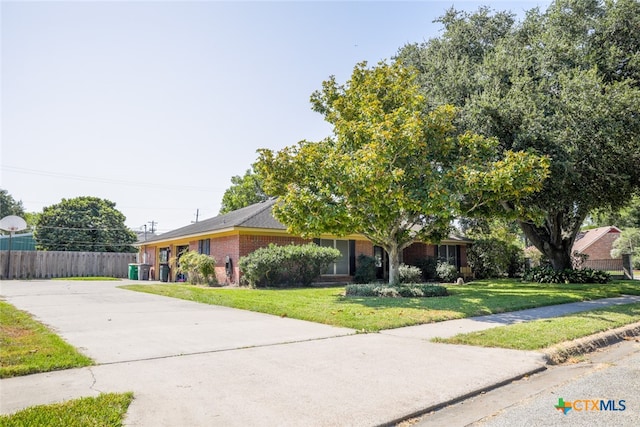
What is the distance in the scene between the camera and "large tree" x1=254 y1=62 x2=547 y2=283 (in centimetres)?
1135

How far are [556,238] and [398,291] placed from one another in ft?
42.3

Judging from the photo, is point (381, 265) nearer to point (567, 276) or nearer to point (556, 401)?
point (567, 276)

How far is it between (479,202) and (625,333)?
583cm

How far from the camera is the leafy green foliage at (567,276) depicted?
19.5 metres

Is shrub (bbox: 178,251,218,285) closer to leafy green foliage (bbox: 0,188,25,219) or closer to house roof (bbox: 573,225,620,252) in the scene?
house roof (bbox: 573,225,620,252)

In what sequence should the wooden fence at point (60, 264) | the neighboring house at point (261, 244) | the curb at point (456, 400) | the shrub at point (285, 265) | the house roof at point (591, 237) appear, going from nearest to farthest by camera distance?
the curb at point (456, 400) < the shrub at point (285, 265) < the neighboring house at point (261, 244) < the wooden fence at point (60, 264) < the house roof at point (591, 237)

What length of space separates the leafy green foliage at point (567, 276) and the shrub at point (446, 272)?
11.7 feet

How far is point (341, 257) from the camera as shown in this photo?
69.2 feet

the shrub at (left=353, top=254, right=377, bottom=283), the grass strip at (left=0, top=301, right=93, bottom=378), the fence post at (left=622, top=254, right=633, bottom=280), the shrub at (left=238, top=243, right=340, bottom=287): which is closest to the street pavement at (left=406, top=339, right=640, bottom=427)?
the grass strip at (left=0, top=301, right=93, bottom=378)

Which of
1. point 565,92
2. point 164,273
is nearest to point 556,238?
point 565,92

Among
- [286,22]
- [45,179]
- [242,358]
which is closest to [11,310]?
[242,358]

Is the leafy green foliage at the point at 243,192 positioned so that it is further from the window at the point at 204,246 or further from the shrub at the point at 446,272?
the shrub at the point at 446,272

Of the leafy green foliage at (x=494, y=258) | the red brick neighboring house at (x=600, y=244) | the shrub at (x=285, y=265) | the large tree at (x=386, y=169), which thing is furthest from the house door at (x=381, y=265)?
the red brick neighboring house at (x=600, y=244)

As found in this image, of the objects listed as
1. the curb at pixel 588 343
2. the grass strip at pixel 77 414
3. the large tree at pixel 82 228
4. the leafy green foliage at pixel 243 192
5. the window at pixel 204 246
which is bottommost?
the curb at pixel 588 343
